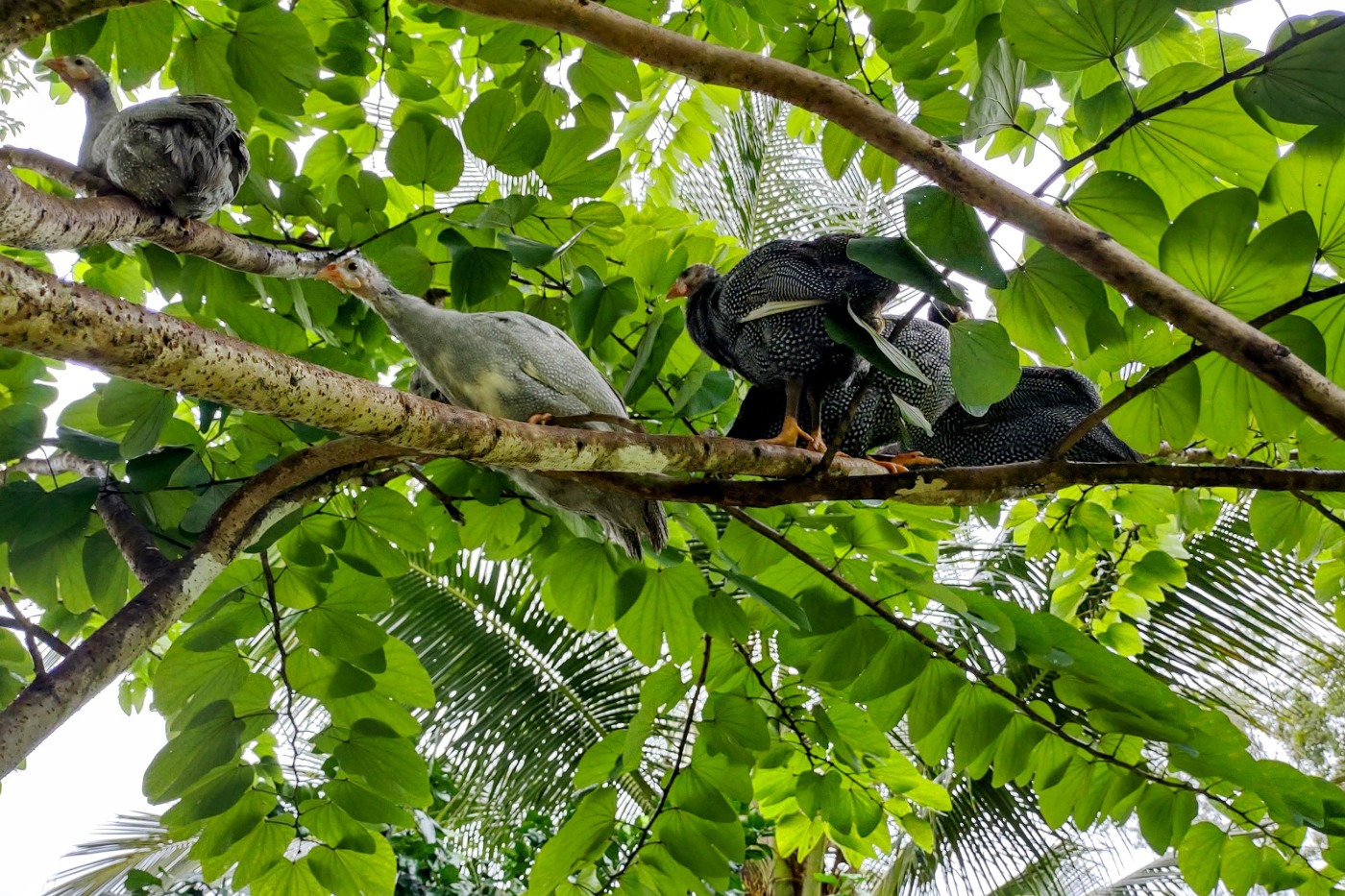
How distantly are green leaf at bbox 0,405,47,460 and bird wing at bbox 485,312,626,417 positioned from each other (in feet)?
2.17

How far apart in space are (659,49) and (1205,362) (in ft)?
2.41

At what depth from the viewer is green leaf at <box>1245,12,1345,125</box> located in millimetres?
809

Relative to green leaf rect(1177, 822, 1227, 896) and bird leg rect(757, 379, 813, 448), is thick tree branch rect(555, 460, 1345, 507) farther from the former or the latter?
green leaf rect(1177, 822, 1227, 896)

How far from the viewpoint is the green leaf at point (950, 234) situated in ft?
2.89

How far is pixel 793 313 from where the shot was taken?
61.9 inches

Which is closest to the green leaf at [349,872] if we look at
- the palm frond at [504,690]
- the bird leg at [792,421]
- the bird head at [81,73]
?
the bird leg at [792,421]

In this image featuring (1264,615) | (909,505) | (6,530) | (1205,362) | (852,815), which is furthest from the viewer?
(1264,615)

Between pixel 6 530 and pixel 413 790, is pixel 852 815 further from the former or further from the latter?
pixel 6 530

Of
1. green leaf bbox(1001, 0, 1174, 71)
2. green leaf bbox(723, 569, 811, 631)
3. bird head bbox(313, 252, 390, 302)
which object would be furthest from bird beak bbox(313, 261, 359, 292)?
green leaf bbox(1001, 0, 1174, 71)

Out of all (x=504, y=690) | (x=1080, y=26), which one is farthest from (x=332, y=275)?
(x=504, y=690)

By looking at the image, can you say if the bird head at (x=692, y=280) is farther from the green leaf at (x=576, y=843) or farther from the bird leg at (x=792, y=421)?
the green leaf at (x=576, y=843)

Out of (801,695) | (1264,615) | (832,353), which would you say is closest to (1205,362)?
(832,353)

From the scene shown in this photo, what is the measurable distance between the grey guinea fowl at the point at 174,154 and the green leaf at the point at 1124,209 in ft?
3.78

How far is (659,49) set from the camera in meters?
1.02
